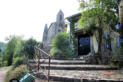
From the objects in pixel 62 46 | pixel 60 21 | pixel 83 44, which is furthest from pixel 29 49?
pixel 60 21

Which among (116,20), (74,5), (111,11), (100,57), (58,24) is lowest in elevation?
(100,57)

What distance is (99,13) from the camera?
24.5 ft

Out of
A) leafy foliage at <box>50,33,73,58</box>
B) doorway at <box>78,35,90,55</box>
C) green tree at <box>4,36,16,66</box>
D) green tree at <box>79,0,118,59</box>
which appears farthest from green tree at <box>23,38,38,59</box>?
doorway at <box>78,35,90,55</box>

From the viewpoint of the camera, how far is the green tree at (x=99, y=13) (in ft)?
24.8

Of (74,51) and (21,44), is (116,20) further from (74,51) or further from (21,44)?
(21,44)

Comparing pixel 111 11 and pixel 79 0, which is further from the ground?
pixel 79 0

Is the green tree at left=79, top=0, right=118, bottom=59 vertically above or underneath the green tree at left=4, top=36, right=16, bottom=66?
above

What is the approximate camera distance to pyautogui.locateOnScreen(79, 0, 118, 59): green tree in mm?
7566

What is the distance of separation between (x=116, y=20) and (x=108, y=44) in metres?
2.10

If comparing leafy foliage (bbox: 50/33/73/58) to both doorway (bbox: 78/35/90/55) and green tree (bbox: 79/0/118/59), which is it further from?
green tree (bbox: 79/0/118/59)

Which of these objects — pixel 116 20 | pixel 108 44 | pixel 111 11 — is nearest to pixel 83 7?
pixel 111 11

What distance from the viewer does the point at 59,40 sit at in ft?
36.3

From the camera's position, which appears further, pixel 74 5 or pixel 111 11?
pixel 74 5

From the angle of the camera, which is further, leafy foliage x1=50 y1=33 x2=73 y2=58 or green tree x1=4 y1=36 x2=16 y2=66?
leafy foliage x1=50 y1=33 x2=73 y2=58
